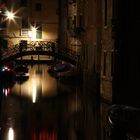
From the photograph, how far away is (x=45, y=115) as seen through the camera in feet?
98.2

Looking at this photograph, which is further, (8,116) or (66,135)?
(8,116)

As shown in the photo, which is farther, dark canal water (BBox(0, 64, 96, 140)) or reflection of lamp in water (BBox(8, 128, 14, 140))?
dark canal water (BBox(0, 64, 96, 140))

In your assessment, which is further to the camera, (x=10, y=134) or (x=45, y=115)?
(x=45, y=115)

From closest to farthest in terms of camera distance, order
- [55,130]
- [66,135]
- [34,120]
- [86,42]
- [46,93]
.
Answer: [66,135], [55,130], [34,120], [46,93], [86,42]

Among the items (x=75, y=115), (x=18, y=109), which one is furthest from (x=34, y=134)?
(x=18, y=109)

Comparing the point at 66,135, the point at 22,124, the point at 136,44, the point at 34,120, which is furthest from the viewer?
the point at 136,44

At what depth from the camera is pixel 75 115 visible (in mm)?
29578

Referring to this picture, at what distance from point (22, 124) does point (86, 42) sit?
23.8 metres

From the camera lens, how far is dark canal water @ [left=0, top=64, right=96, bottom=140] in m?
22.5

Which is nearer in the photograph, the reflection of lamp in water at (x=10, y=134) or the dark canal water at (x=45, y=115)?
the reflection of lamp in water at (x=10, y=134)

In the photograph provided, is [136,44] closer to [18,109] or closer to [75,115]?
[75,115]

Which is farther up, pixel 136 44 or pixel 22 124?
pixel 136 44

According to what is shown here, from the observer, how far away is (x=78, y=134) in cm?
2253

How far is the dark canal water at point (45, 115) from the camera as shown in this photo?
2255cm
